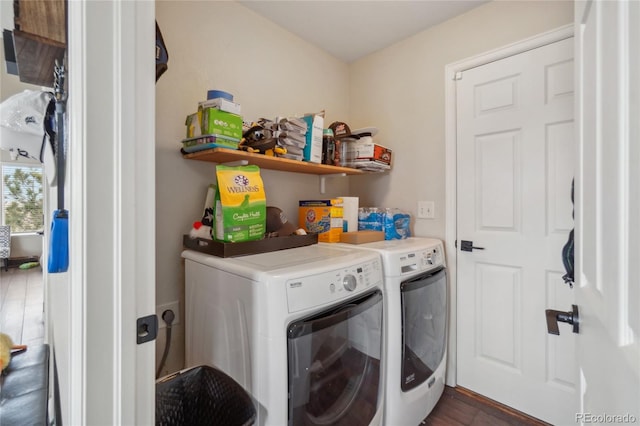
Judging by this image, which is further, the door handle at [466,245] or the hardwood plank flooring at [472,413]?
→ the door handle at [466,245]

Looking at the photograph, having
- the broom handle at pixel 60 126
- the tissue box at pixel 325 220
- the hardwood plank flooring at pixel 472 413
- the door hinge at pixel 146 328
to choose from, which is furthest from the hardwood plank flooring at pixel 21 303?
the hardwood plank flooring at pixel 472 413

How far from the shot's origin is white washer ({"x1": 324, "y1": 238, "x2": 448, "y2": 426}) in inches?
53.5

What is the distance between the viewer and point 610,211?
1.65ft

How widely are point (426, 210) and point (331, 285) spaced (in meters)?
1.22

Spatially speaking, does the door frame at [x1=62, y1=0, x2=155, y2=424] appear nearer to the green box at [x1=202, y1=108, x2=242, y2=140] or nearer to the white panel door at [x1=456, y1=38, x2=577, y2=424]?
the green box at [x1=202, y1=108, x2=242, y2=140]

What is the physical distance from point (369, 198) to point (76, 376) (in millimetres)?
2093

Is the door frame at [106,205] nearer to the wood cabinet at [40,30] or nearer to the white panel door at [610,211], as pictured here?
the wood cabinet at [40,30]

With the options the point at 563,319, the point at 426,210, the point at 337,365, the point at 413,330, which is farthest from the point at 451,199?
the point at 337,365

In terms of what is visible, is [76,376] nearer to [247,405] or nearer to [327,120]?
[247,405]

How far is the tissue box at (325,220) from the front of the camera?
1.78m

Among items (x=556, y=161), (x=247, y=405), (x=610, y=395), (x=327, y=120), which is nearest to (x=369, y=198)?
(x=327, y=120)

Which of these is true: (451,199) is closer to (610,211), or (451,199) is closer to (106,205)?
(610,211)

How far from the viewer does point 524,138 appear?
5.42 ft

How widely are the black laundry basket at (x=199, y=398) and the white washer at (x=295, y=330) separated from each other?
0.05 m
